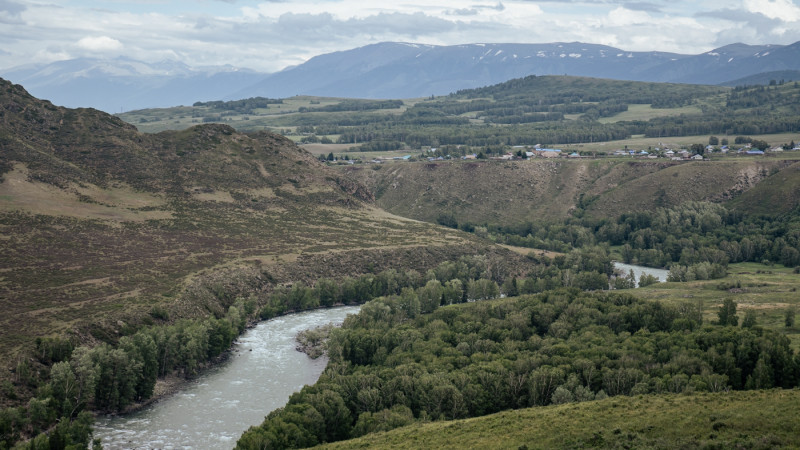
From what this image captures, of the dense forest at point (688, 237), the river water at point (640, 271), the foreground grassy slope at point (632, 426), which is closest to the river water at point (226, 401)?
the foreground grassy slope at point (632, 426)

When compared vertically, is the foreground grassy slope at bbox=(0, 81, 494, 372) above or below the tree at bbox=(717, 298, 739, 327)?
above

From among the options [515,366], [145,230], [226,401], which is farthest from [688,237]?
[226,401]

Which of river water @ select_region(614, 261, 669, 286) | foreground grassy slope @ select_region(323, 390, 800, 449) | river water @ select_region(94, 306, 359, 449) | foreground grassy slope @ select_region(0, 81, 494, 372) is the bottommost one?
river water @ select_region(614, 261, 669, 286)

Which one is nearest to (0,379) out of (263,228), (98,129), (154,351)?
(154,351)

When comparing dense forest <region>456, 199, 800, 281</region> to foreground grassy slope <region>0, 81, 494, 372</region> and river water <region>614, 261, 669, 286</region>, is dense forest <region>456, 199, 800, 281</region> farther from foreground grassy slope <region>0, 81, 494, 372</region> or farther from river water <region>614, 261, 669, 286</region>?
foreground grassy slope <region>0, 81, 494, 372</region>

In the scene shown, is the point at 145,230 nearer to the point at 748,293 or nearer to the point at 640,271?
the point at 640,271

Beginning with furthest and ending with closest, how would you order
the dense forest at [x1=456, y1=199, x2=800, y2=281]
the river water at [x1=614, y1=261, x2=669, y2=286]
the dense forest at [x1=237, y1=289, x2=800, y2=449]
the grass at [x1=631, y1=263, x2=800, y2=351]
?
the dense forest at [x1=456, y1=199, x2=800, y2=281] → the river water at [x1=614, y1=261, x2=669, y2=286] → the grass at [x1=631, y1=263, x2=800, y2=351] → the dense forest at [x1=237, y1=289, x2=800, y2=449]

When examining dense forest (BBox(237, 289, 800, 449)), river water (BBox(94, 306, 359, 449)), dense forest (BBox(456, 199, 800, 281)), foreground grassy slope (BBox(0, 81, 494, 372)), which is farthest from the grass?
river water (BBox(94, 306, 359, 449))
